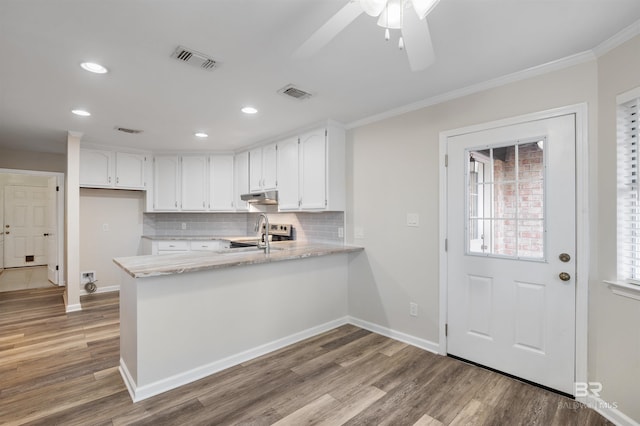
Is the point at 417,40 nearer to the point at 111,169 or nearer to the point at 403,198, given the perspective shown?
the point at 403,198

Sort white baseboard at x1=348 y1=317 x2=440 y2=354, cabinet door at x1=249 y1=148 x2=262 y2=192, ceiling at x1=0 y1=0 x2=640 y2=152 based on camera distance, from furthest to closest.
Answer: cabinet door at x1=249 y1=148 x2=262 y2=192 < white baseboard at x1=348 y1=317 x2=440 y2=354 < ceiling at x1=0 y1=0 x2=640 y2=152

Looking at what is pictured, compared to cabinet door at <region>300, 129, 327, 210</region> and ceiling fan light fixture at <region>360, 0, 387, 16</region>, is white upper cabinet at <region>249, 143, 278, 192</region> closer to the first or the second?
cabinet door at <region>300, 129, 327, 210</region>

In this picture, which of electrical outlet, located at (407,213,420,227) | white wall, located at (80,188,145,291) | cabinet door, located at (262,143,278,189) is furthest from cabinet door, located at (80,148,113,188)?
electrical outlet, located at (407,213,420,227)

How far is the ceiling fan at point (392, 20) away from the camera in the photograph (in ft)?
3.70

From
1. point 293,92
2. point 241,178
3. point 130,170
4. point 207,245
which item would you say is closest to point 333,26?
point 293,92

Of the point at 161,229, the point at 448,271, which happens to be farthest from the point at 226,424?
the point at 161,229

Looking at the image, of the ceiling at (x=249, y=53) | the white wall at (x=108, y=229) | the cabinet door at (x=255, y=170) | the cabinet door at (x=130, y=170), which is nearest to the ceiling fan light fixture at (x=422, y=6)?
the ceiling at (x=249, y=53)

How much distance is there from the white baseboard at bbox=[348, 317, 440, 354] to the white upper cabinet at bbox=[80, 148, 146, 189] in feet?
13.1

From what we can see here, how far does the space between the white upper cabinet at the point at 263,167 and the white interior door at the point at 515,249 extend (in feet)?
7.61

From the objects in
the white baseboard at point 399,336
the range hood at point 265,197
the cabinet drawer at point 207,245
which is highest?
the range hood at point 265,197

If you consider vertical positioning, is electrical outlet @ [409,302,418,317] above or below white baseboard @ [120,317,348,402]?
above

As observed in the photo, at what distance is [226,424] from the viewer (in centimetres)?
187

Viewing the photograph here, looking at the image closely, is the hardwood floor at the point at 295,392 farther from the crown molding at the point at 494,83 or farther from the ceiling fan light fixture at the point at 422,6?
the crown molding at the point at 494,83

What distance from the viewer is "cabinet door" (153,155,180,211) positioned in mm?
5117
